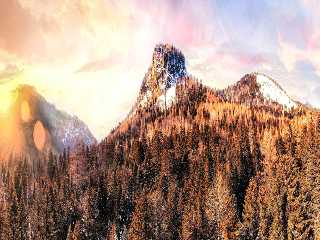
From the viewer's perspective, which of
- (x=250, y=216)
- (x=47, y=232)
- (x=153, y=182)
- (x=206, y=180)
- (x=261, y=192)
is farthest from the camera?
(x=153, y=182)

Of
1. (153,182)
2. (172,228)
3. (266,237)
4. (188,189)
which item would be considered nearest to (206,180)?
(188,189)

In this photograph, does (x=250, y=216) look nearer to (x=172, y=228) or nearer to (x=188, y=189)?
(x=172, y=228)

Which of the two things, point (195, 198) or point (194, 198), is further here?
point (194, 198)

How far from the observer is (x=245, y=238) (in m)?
118

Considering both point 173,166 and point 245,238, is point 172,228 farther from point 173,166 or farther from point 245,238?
point 173,166

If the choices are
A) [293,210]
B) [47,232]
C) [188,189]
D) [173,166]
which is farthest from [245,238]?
[173,166]

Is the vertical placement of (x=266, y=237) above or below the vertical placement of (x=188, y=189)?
below

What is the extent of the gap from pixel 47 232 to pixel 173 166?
54041mm

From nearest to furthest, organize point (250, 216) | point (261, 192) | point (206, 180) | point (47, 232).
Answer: point (250, 216) → point (261, 192) → point (47, 232) → point (206, 180)

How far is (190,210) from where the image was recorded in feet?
439

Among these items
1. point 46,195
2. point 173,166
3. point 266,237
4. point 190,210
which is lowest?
point 266,237

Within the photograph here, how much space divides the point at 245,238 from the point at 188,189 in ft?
117

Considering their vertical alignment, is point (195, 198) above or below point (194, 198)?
below

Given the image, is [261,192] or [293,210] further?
[261,192]
